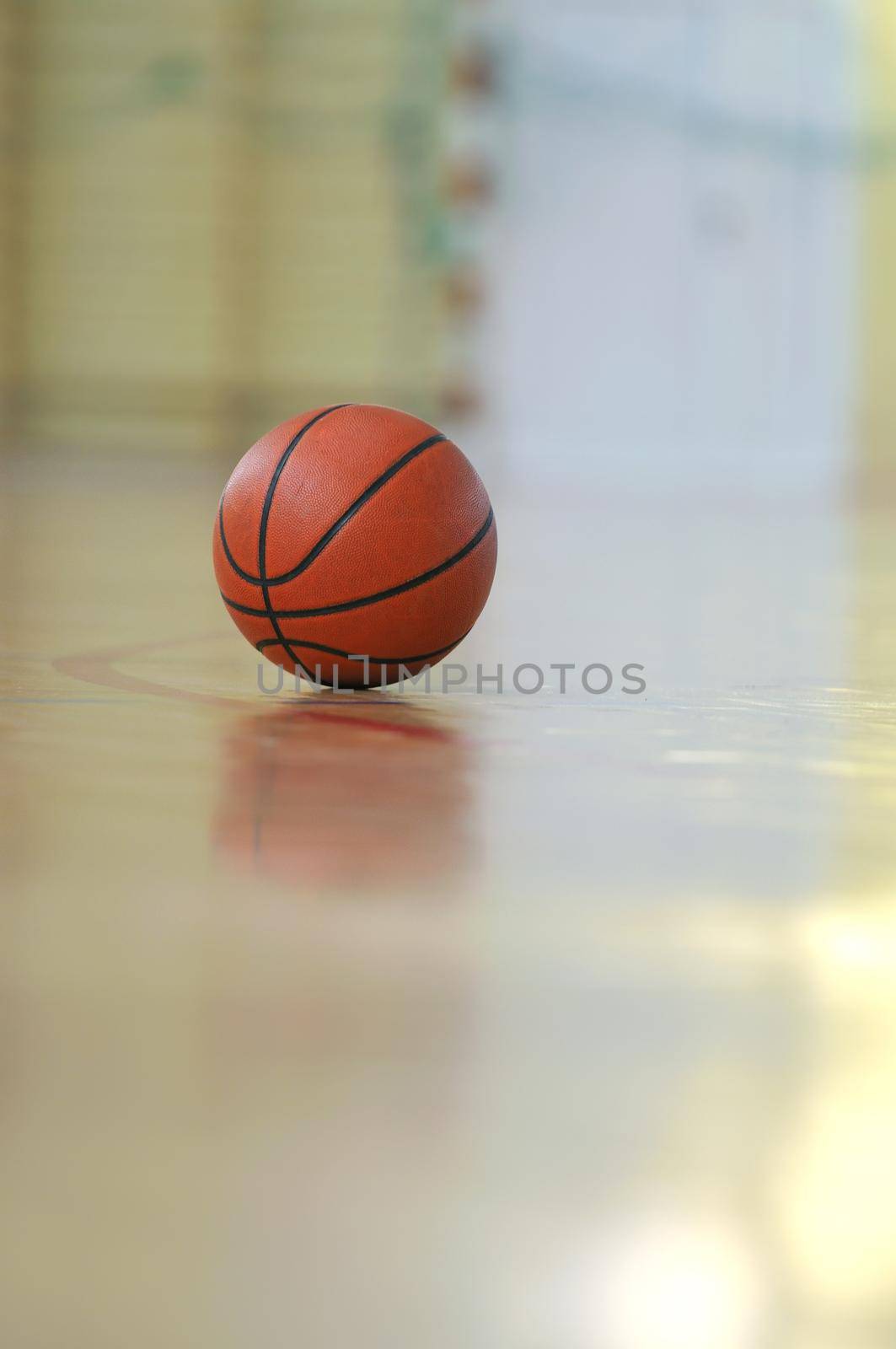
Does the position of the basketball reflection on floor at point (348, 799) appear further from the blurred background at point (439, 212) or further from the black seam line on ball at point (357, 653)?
the blurred background at point (439, 212)

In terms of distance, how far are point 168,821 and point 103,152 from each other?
28.9 feet


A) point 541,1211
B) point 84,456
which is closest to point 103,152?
point 84,456

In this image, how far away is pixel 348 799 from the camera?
52.8 inches

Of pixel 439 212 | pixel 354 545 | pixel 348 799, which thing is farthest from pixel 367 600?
pixel 439 212

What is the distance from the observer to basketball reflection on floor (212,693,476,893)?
3.66 feet

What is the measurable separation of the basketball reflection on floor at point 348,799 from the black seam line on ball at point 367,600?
0.10 metres

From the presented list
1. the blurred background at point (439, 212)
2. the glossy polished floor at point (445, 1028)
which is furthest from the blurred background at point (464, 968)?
the blurred background at point (439, 212)

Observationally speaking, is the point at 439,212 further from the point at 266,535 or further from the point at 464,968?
the point at 464,968

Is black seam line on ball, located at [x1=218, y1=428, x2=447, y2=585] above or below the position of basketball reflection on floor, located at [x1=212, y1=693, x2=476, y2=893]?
above

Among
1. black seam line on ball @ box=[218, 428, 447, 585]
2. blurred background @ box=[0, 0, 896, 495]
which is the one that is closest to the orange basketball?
black seam line on ball @ box=[218, 428, 447, 585]

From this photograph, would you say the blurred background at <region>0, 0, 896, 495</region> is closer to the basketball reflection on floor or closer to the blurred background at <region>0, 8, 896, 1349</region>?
the blurred background at <region>0, 8, 896, 1349</region>

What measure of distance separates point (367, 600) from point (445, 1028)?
1039mm

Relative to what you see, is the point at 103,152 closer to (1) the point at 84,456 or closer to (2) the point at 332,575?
(1) the point at 84,456

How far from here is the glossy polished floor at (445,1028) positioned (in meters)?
0.56
